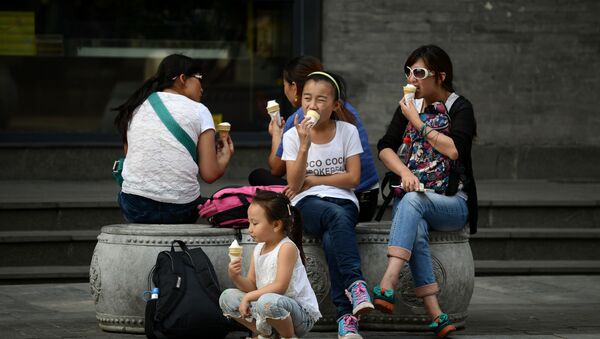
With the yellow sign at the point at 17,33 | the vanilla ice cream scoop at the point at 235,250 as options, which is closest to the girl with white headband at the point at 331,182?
the vanilla ice cream scoop at the point at 235,250

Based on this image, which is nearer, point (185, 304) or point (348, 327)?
point (185, 304)

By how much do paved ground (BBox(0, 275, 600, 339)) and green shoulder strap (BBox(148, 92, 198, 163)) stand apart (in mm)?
1156

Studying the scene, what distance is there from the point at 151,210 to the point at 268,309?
4.40ft

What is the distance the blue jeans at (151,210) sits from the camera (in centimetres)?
719

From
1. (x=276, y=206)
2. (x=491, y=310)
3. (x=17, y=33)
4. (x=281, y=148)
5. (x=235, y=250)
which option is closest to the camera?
(x=235, y=250)

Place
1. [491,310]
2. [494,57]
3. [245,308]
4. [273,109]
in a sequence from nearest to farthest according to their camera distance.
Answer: [245,308] < [273,109] < [491,310] < [494,57]

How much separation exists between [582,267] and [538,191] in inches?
55.7

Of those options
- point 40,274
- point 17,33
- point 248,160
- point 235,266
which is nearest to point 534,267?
point 248,160

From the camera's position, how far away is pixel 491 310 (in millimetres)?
8016

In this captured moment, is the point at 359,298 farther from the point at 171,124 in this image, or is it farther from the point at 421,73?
the point at 171,124

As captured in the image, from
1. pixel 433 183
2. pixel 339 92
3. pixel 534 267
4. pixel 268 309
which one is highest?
pixel 339 92

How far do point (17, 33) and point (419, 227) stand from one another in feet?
20.3

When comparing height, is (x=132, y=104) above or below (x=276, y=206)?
above

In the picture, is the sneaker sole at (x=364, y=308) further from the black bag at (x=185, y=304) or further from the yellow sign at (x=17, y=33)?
the yellow sign at (x=17, y=33)
